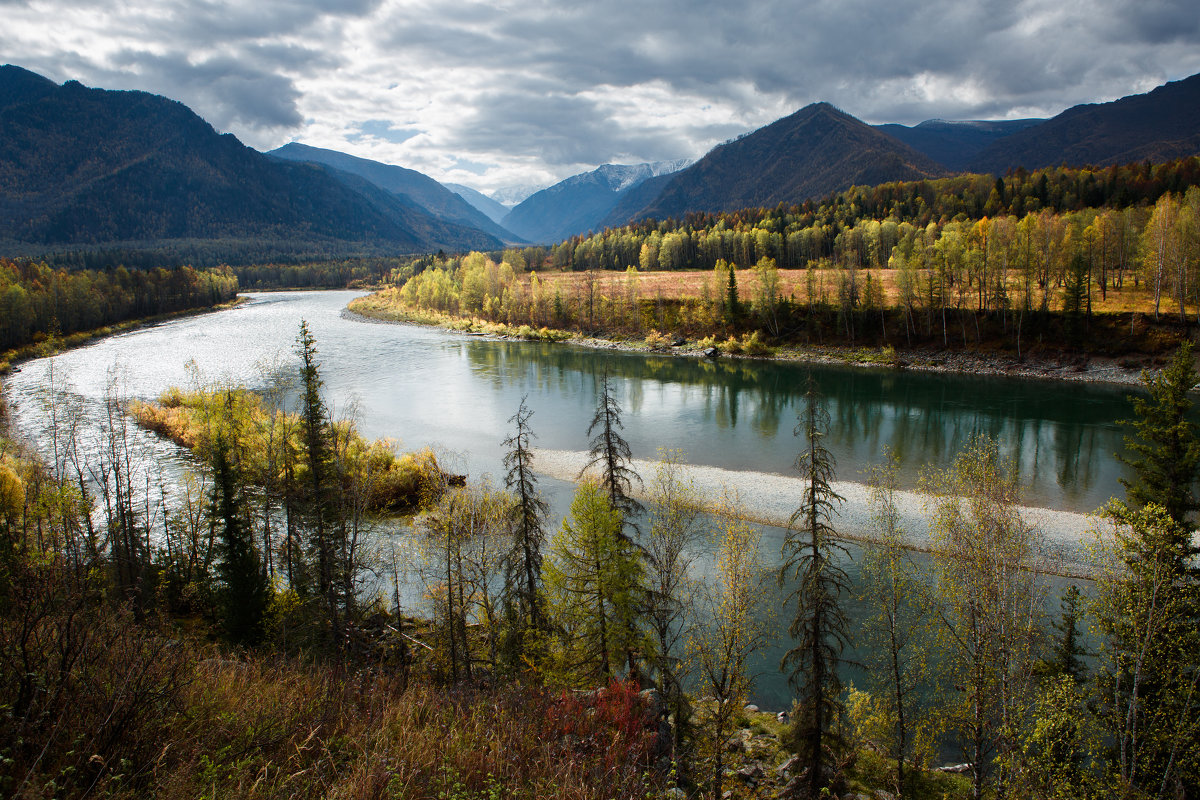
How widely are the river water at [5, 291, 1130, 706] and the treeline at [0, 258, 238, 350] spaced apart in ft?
22.0

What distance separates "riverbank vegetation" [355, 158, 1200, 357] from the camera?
65.4m

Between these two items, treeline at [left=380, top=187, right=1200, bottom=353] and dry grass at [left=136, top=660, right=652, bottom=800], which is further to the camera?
treeline at [left=380, top=187, right=1200, bottom=353]

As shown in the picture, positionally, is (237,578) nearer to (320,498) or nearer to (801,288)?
(320,498)

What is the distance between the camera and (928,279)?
75.0 meters

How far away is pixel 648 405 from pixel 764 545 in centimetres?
2989

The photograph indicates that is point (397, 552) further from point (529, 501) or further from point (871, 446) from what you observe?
point (871, 446)

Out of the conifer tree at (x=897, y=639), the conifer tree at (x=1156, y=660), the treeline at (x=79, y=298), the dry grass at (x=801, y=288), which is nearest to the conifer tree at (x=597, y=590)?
the conifer tree at (x=897, y=639)

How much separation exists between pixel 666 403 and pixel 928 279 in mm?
40393

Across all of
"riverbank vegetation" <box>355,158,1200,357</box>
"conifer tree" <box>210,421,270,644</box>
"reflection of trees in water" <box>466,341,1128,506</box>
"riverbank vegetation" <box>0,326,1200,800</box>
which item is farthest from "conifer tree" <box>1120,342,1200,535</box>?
"riverbank vegetation" <box>355,158,1200,357</box>

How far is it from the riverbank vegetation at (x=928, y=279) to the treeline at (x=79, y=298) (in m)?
37.6

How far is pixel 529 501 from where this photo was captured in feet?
68.1

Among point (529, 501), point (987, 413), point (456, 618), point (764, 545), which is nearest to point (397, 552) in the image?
point (456, 618)

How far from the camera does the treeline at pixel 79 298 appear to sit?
80125mm

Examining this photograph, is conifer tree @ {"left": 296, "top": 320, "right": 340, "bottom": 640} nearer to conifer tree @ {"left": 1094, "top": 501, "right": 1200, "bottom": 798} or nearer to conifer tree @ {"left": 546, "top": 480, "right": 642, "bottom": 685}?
conifer tree @ {"left": 546, "top": 480, "right": 642, "bottom": 685}
